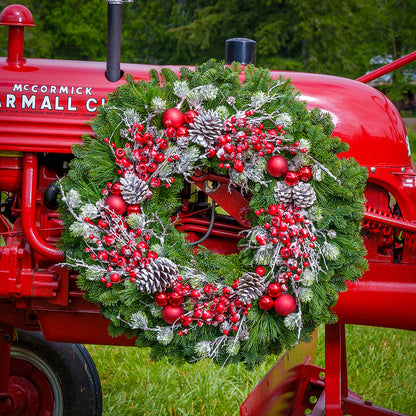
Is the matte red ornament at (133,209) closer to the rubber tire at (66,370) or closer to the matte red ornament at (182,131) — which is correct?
the matte red ornament at (182,131)

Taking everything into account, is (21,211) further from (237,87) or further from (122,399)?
(122,399)

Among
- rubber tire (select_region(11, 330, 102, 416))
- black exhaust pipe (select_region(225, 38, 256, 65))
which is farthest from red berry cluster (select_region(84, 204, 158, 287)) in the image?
rubber tire (select_region(11, 330, 102, 416))

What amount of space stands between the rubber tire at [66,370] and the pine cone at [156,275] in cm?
104

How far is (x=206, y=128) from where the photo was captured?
191 centimetres

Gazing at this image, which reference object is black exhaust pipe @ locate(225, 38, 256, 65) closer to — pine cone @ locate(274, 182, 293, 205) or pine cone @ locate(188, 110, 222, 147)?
pine cone @ locate(188, 110, 222, 147)

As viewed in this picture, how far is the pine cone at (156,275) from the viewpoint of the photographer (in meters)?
1.89

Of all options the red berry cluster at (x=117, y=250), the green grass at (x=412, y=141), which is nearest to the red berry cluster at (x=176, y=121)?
the red berry cluster at (x=117, y=250)

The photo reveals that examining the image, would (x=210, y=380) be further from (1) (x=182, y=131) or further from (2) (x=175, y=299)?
(1) (x=182, y=131)

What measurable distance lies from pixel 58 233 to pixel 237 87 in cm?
85

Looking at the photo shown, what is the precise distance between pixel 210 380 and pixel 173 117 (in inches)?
80.9

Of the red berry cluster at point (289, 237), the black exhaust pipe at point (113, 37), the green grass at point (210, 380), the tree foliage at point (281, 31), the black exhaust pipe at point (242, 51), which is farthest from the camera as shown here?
the tree foliage at point (281, 31)

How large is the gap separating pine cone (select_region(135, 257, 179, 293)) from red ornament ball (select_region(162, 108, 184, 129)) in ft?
1.33

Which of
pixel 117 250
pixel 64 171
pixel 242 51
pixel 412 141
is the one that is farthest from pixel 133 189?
pixel 412 141

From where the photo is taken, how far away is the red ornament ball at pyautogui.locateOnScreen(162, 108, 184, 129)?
6.28ft
